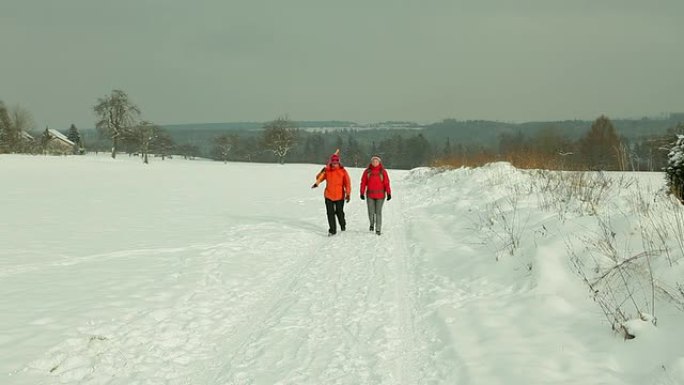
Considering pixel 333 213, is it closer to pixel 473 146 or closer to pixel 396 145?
pixel 473 146

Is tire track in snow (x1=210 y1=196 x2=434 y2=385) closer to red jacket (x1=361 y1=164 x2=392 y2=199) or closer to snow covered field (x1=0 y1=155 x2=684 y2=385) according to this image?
snow covered field (x1=0 y1=155 x2=684 y2=385)

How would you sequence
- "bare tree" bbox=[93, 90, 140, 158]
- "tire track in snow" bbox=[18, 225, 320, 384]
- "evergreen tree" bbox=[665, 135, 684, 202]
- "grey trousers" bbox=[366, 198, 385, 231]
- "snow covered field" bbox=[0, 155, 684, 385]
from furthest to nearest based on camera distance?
1. "bare tree" bbox=[93, 90, 140, 158]
2. "grey trousers" bbox=[366, 198, 385, 231]
3. "evergreen tree" bbox=[665, 135, 684, 202]
4. "tire track in snow" bbox=[18, 225, 320, 384]
5. "snow covered field" bbox=[0, 155, 684, 385]

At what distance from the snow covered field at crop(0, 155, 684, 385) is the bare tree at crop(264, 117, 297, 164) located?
66721 mm

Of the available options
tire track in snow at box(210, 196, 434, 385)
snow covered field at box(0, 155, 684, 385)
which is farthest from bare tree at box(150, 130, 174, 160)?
tire track in snow at box(210, 196, 434, 385)

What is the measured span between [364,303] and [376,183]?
582 cm

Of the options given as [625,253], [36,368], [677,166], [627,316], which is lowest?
[36,368]

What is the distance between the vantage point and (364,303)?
5992 mm

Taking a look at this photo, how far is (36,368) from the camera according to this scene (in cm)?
433

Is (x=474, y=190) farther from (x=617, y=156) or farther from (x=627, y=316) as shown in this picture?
(x=627, y=316)

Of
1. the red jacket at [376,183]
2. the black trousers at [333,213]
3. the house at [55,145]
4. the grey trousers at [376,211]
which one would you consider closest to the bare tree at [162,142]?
the house at [55,145]

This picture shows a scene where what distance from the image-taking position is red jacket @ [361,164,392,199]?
37.6 feet

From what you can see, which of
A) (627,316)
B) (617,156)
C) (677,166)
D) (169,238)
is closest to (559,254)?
(627,316)

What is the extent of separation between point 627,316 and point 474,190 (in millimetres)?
12687

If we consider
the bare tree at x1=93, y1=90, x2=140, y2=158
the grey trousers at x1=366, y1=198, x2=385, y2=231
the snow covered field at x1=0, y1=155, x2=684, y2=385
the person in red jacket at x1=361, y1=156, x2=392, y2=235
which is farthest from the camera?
the bare tree at x1=93, y1=90, x2=140, y2=158
